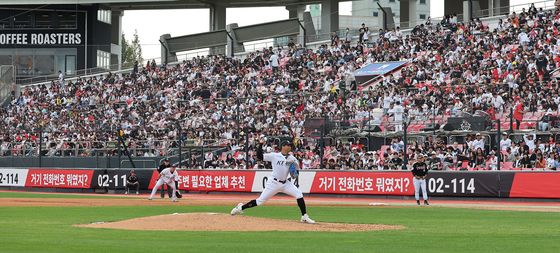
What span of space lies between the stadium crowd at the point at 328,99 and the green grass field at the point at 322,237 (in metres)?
12.7

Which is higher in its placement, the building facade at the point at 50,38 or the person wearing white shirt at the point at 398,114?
the building facade at the point at 50,38

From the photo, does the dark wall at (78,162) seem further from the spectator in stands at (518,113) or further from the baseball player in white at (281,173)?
the baseball player in white at (281,173)

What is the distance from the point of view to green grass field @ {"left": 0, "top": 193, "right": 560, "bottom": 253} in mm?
15477

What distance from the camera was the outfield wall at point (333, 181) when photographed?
116 ft

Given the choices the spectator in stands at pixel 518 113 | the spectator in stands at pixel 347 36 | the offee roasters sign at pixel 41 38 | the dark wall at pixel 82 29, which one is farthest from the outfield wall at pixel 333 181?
the offee roasters sign at pixel 41 38

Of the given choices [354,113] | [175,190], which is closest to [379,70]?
[354,113]

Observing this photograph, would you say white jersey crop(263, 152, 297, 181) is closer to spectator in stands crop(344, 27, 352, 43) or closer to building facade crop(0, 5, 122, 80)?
spectator in stands crop(344, 27, 352, 43)

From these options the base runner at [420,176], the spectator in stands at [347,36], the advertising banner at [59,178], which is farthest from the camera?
the spectator in stands at [347,36]

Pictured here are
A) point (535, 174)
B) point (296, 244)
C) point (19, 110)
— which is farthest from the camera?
point (19, 110)

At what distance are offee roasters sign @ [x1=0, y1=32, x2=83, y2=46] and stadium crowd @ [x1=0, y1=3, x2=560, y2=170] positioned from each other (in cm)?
1351

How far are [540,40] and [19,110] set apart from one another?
34863 millimetres

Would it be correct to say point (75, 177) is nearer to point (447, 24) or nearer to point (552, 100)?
point (447, 24)

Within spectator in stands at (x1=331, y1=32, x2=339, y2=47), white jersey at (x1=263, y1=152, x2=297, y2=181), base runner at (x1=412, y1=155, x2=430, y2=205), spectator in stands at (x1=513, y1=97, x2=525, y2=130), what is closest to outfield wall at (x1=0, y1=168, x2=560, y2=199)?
spectator in stands at (x1=513, y1=97, x2=525, y2=130)

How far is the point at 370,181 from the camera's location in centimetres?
3931
